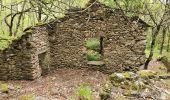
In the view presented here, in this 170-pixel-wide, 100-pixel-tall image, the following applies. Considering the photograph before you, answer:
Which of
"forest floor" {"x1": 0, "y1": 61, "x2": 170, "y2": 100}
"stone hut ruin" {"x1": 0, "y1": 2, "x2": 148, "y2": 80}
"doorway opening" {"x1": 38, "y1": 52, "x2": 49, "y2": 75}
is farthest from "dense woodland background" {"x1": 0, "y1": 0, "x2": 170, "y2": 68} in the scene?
"forest floor" {"x1": 0, "y1": 61, "x2": 170, "y2": 100}

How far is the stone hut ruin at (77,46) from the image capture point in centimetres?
1468

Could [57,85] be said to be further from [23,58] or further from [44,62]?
[44,62]

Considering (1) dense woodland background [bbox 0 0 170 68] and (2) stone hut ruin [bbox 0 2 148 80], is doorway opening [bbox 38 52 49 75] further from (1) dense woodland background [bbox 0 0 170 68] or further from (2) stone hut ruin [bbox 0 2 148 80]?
(1) dense woodland background [bbox 0 0 170 68]

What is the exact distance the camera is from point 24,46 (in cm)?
1457

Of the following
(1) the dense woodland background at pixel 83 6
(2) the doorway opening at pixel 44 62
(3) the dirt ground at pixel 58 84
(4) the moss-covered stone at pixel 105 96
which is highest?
(1) the dense woodland background at pixel 83 6

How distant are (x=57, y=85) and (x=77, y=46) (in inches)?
113

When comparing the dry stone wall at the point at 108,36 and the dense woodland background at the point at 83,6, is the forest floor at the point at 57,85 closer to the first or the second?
the dry stone wall at the point at 108,36

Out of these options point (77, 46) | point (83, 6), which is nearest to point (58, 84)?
point (77, 46)

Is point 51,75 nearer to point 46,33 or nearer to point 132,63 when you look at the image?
point 46,33

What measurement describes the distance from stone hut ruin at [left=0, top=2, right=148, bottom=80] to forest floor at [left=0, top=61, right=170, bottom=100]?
455mm

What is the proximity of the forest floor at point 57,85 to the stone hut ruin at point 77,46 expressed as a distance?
0.45 m

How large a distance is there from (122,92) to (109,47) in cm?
1116

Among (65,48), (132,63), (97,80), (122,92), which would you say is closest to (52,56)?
(65,48)

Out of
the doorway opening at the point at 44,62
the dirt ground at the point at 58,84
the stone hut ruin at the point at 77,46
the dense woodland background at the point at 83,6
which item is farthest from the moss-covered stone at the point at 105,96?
the doorway opening at the point at 44,62
